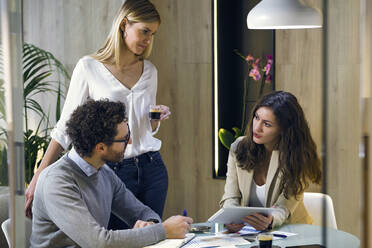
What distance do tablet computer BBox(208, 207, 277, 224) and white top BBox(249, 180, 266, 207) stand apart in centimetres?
49

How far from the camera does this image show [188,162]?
12.6ft

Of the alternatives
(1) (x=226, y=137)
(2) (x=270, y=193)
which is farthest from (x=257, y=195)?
(1) (x=226, y=137)

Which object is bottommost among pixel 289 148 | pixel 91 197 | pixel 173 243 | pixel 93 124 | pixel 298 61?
pixel 173 243

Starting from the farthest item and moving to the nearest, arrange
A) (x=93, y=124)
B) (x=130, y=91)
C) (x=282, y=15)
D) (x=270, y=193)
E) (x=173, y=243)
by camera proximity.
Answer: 1. (x=270, y=193)
2. (x=130, y=91)
3. (x=282, y=15)
4. (x=93, y=124)
5. (x=173, y=243)

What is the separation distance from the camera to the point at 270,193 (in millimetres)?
2428

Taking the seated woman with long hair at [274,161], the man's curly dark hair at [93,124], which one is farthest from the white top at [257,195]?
the man's curly dark hair at [93,124]

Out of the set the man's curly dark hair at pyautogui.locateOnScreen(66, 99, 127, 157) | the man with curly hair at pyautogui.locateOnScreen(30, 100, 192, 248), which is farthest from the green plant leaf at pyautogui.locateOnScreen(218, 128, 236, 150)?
the man's curly dark hair at pyautogui.locateOnScreen(66, 99, 127, 157)

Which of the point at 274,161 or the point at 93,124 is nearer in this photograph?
the point at 93,124

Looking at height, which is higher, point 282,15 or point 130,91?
point 282,15

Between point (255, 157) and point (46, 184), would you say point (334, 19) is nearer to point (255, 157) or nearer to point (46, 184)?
point (46, 184)

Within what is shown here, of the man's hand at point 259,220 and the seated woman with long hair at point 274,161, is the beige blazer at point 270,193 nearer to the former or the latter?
the seated woman with long hair at point 274,161

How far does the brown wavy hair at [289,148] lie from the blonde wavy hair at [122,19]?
728mm

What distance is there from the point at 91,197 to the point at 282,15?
109 centimetres

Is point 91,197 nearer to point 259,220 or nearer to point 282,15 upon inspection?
point 259,220
